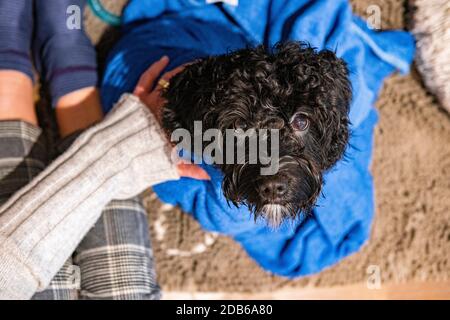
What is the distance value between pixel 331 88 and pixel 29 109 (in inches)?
43.7

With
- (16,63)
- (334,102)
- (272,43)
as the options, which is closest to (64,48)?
(16,63)

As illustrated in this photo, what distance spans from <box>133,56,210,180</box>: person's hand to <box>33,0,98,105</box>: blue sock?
0.34 metres

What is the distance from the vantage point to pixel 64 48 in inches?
75.3

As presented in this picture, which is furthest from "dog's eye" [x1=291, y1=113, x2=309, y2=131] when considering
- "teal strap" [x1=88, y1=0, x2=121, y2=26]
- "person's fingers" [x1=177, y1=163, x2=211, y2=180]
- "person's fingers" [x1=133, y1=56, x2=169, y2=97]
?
"teal strap" [x1=88, y1=0, x2=121, y2=26]

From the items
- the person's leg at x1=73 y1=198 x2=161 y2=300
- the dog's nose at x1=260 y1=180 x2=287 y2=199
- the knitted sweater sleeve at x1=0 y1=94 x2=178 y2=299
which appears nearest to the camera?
the dog's nose at x1=260 y1=180 x2=287 y2=199

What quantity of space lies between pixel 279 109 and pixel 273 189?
19 centimetres

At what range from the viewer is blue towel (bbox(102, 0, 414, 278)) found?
174cm

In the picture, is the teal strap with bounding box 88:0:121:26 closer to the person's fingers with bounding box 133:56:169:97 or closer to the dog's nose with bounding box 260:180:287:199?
the person's fingers with bounding box 133:56:169:97

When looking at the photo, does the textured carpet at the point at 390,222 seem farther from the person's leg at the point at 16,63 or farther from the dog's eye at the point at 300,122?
the dog's eye at the point at 300,122

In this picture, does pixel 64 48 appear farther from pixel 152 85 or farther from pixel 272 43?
pixel 272 43

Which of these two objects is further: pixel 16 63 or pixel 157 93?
pixel 16 63

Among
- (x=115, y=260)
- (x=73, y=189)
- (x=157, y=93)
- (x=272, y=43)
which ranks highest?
(x=272, y=43)

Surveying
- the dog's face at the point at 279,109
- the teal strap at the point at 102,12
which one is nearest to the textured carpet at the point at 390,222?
the teal strap at the point at 102,12

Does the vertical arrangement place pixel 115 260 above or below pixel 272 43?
below
